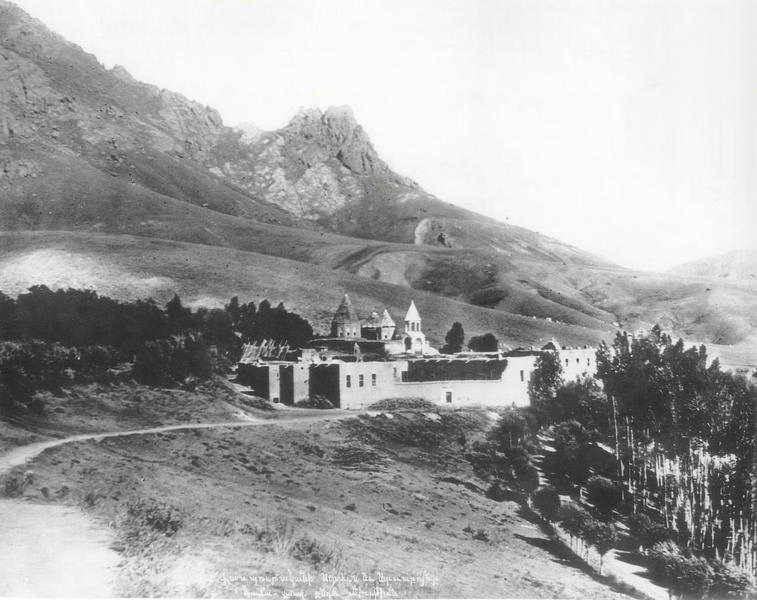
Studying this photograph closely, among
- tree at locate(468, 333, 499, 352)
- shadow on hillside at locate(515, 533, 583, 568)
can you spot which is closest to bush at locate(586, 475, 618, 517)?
shadow on hillside at locate(515, 533, 583, 568)

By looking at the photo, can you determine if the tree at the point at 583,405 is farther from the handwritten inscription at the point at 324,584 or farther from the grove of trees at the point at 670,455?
the handwritten inscription at the point at 324,584

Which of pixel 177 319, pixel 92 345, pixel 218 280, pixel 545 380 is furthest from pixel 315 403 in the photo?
pixel 218 280

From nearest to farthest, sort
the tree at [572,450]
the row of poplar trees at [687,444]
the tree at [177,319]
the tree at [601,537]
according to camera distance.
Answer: the tree at [601,537] < the row of poplar trees at [687,444] < the tree at [572,450] < the tree at [177,319]

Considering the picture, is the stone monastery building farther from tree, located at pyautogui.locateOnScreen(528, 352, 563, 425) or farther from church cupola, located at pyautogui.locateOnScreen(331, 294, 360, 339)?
church cupola, located at pyautogui.locateOnScreen(331, 294, 360, 339)

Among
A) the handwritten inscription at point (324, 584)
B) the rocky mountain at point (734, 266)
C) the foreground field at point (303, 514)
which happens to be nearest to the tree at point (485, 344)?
the foreground field at point (303, 514)

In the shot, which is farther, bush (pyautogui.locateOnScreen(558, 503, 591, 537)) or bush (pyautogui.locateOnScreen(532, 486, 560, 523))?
bush (pyautogui.locateOnScreen(532, 486, 560, 523))

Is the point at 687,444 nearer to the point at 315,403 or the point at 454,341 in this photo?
the point at 315,403

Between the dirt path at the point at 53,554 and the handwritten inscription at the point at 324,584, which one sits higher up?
the dirt path at the point at 53,554
